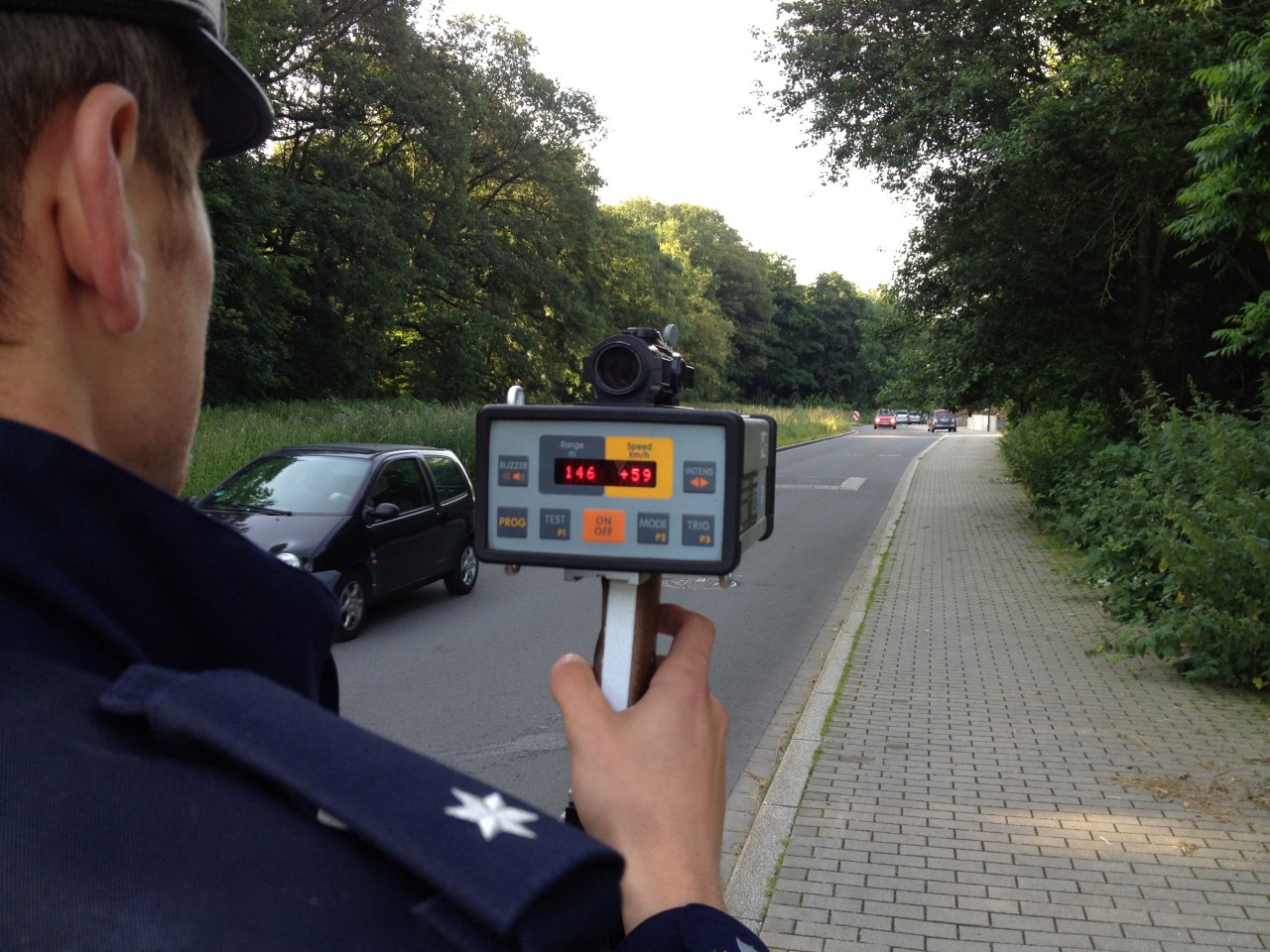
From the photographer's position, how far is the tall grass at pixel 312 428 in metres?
14.9

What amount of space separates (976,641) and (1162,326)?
34.5 feet

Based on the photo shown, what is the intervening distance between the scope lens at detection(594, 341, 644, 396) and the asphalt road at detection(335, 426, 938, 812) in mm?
2300

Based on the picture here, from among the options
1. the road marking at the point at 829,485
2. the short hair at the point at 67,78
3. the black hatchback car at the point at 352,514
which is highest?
the short hair at the point at 67,78

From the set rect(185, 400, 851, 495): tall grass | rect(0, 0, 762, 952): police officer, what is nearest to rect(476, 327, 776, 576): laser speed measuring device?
rect(0, 0, 762, 952): police officer

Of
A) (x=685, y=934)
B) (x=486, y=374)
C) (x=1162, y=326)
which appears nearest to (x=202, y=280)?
(x=685, y=934)

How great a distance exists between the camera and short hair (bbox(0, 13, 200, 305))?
27.8 inches

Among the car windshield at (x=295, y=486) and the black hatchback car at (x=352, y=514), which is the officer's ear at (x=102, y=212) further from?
the car windshield at (x=295, y=486)

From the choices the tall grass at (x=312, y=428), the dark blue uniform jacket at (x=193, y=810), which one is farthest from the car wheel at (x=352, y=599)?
the dark blue uniform jacket at (x=193, y=810)

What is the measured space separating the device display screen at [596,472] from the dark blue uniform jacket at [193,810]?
75 cm

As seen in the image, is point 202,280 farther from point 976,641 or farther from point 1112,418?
point 1112,418

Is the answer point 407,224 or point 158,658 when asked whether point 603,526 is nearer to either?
point 158,658

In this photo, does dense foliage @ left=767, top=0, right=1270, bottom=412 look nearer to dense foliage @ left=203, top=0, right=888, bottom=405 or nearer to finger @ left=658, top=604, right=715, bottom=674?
dense foliage @ left=203, top=0, right=888, bottom=405

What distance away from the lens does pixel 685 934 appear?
92cm

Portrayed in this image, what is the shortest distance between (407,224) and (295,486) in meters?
23.4
